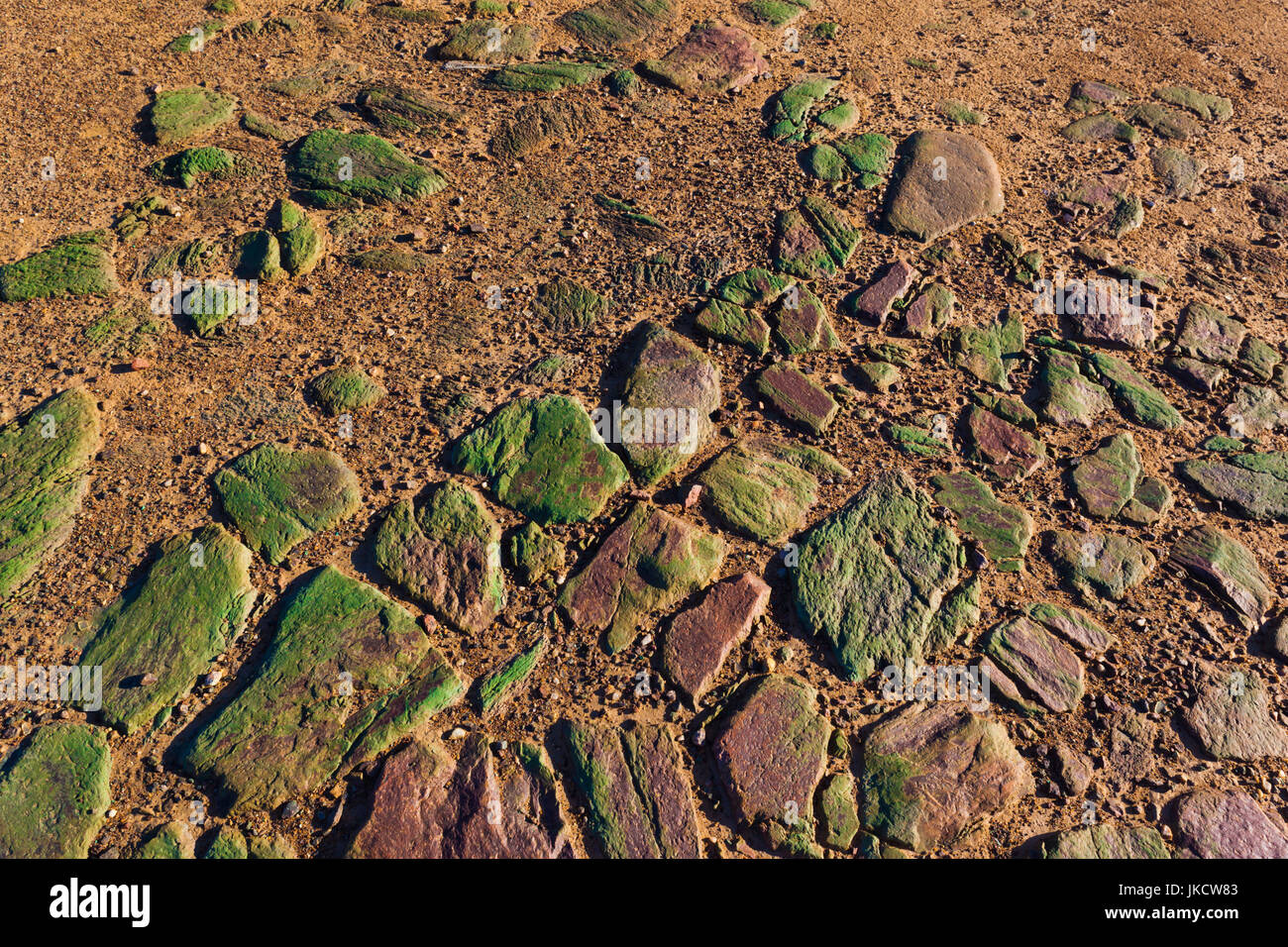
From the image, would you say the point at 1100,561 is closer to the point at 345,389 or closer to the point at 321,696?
the point at 321,696

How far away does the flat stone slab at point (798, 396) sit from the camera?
4.07 metres

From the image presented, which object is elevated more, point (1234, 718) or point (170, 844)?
point (1234, 718)

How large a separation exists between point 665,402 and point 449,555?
4.16ft

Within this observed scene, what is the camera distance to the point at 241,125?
5156 millimetres

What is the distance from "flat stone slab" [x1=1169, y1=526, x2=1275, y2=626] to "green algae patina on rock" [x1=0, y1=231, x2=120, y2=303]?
549cm

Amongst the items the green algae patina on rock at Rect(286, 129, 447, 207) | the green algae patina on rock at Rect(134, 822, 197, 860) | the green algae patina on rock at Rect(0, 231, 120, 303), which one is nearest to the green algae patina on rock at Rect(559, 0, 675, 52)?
the green algae patina on rock at Rect(286, 129, 447, 207)

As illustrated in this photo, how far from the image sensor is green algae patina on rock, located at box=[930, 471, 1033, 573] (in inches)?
146

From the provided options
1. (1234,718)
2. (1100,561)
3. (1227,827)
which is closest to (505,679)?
(1100,561)

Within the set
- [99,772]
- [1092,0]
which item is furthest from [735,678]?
[1092,0]

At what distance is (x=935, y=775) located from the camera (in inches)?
123

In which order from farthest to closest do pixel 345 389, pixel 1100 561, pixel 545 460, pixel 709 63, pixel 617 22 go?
pixel 617 22 < pixel 709 63 < pixel 345 389 < pixel 545 460 < pixel 1100 561

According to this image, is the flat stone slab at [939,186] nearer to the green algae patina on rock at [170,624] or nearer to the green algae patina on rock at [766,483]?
the green algae patina on rock at [766,483]
